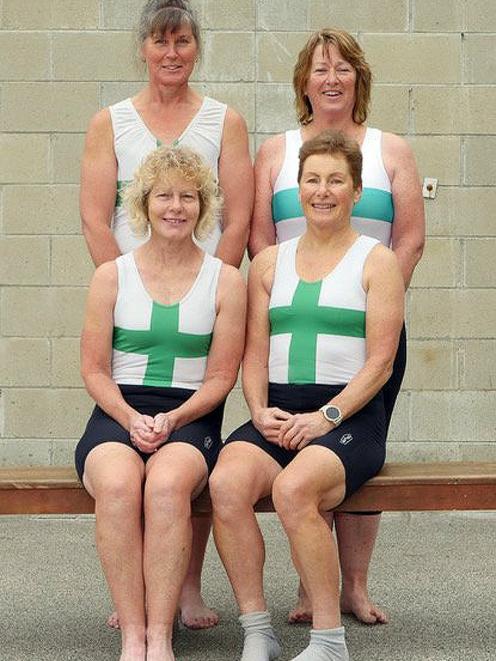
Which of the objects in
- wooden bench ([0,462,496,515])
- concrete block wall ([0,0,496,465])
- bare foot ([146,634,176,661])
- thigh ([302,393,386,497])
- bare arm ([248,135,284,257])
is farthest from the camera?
concrete block wall ([0,0,496,465])

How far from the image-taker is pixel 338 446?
4.19 m

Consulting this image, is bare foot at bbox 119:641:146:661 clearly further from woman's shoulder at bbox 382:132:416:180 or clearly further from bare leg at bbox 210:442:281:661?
woman's shoulder at bbox 382:132:416:180

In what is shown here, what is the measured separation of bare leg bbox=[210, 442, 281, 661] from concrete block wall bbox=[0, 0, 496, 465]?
250 cm

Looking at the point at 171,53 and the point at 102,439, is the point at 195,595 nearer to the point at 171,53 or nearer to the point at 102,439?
the point at 102,439

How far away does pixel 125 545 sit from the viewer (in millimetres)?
4078

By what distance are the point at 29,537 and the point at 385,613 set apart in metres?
1.96

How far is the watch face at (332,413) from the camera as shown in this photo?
167 inches

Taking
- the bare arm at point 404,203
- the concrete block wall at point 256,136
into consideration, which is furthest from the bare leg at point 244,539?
the concrete block wall at point 256,136

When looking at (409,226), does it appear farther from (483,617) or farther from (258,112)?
(258,112)

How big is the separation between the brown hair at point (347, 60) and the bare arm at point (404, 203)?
135 millimetres

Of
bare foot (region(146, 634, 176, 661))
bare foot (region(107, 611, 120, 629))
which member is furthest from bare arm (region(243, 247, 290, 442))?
bare foot (region(107, 611, 120, 629))

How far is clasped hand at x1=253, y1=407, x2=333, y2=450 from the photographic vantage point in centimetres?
421


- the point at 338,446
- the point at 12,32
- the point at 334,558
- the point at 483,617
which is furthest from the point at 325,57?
the point at 12,32

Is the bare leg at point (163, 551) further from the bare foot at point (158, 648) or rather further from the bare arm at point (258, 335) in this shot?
the bare arm at point (258, 335)
